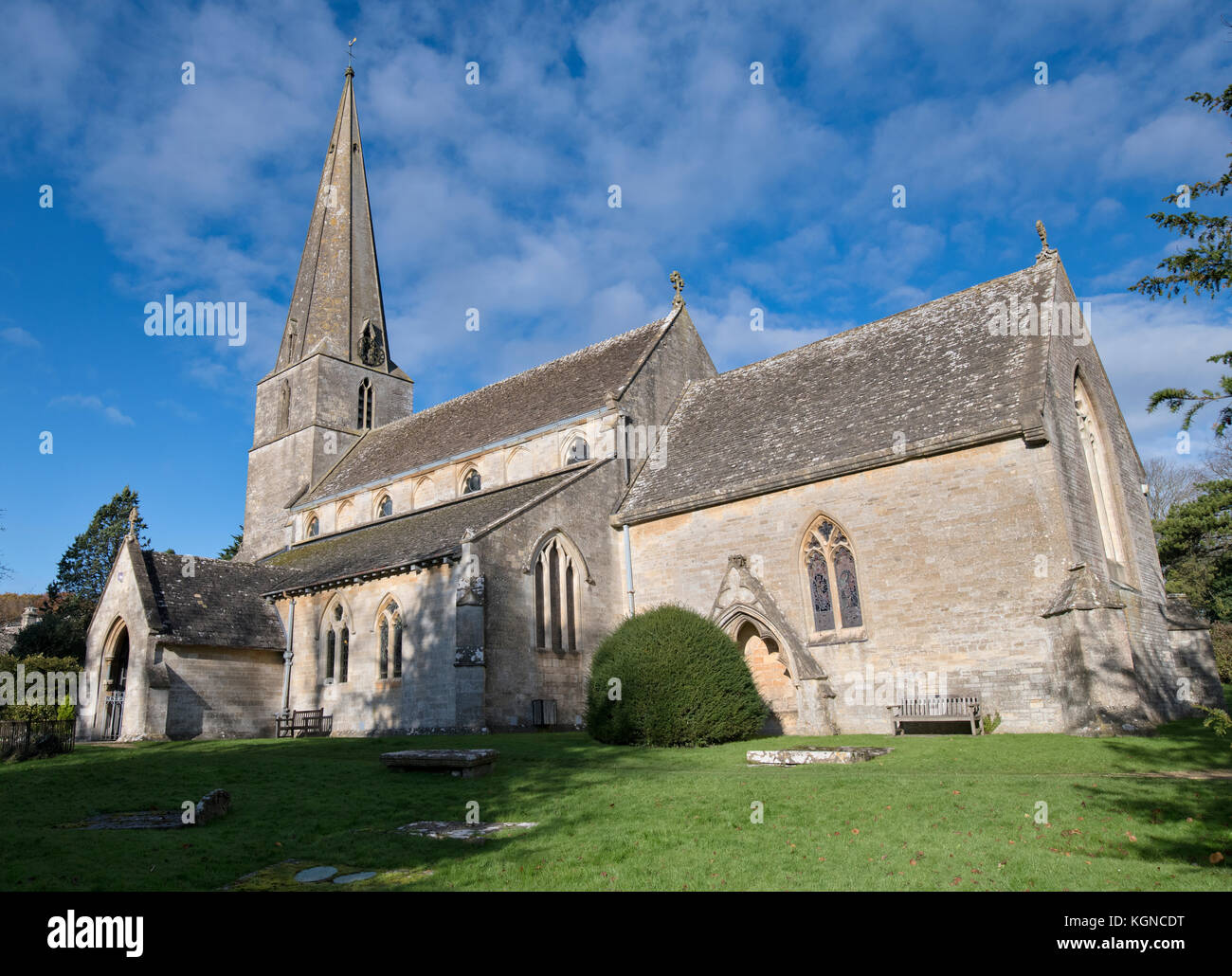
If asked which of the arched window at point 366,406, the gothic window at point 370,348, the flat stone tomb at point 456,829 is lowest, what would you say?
the flat stone tomb at point 456,829

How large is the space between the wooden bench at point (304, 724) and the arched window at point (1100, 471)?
22079mm

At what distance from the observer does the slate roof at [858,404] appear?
19.5 meters

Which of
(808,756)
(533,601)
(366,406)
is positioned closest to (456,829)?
(808,756)

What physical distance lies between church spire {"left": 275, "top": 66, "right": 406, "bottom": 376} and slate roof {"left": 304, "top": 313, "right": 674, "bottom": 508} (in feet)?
18.0

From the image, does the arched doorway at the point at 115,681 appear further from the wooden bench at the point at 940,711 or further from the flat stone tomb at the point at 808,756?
the wooden bench at the point at 940,711

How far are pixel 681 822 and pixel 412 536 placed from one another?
1836 cm

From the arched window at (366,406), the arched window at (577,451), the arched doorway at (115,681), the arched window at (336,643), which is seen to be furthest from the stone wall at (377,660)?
the arched window at (366,406)

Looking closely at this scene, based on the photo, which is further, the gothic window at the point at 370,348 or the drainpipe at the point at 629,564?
the gothic window at the point at 370,348

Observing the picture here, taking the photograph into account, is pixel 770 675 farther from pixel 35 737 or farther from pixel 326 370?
pixel 326 370

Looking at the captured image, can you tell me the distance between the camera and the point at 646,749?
1617 cm

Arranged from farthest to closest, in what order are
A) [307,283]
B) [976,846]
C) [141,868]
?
[307,283], [976,846], [141,868]
